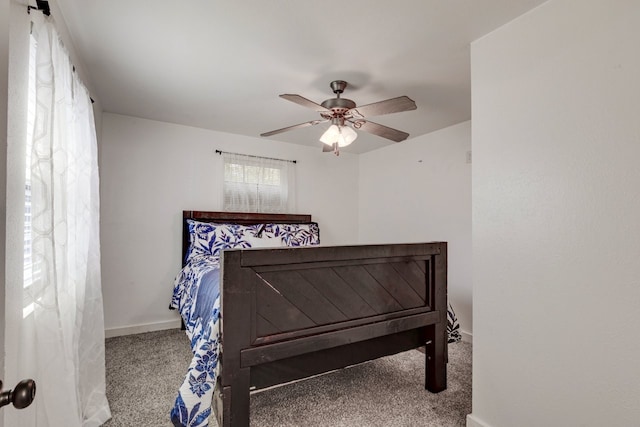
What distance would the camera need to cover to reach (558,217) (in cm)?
140

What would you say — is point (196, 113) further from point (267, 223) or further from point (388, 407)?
point (388, 407)

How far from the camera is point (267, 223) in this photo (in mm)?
3799

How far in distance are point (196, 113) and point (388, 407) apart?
294 centimetres

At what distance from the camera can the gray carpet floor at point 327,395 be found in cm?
181

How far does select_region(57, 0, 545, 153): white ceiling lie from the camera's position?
1559 millimetres

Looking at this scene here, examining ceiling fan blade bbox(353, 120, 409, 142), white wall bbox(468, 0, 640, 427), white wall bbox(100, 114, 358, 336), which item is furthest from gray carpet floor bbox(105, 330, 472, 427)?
ceiling fan blade bbox(353, 120, 409, 142)

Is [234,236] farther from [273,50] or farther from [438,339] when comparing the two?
[438,339]

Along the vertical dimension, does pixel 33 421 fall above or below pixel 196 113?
below

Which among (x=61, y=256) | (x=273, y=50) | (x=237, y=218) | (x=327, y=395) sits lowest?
(x=327, y=395)

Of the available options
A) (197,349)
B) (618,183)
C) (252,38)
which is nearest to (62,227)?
(197,349)

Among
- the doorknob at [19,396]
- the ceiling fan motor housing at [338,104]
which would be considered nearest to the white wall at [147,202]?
the ceiling fan motor housing at [338,104]

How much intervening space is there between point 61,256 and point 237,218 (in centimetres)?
227

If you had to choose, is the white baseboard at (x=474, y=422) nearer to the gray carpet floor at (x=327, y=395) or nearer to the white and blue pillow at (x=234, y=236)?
the gray carpet floor at (x=327, y=395)

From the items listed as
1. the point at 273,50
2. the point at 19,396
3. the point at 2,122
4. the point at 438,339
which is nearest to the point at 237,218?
the point at 273,50
